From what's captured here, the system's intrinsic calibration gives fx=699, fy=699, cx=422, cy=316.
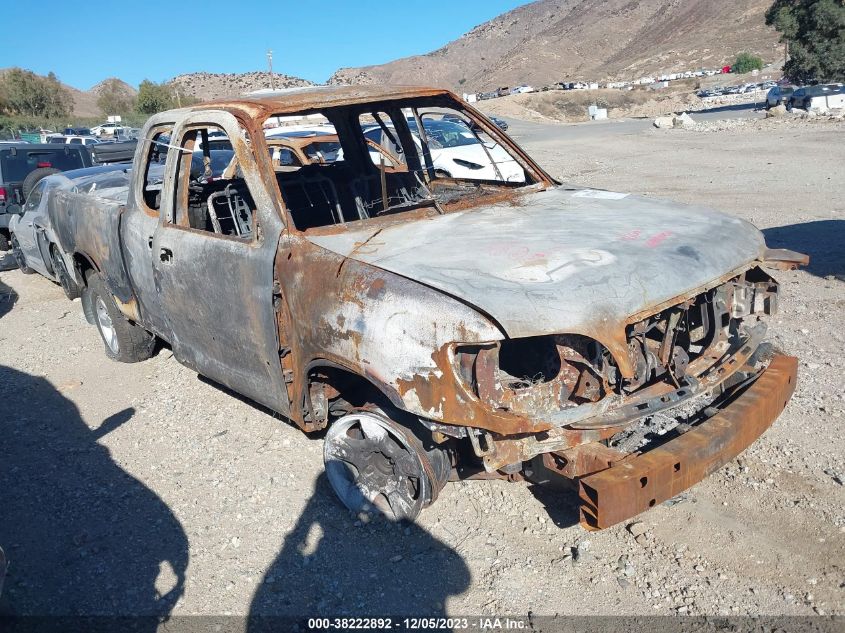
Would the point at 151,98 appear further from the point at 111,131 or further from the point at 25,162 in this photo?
the point at 25,162

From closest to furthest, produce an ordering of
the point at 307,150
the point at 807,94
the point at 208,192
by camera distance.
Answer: the point at 208,192 < the point at 307,150 < the point at 807,94

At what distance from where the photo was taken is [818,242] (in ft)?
25.9

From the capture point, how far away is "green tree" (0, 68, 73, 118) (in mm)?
66188

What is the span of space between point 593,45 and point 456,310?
12002 centimetres

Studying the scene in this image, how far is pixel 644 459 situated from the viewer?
2816 millimetres

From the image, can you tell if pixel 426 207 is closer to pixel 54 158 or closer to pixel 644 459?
pixel 644 459

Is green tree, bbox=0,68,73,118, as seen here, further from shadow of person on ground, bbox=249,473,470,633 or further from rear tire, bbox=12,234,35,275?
shadow of person on ground, bbox=249,473,470,633

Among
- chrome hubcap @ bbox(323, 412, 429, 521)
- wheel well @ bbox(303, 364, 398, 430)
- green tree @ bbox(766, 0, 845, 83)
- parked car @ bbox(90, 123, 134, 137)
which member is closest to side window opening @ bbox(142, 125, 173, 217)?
wheel well @ bbox(303, 364, 398, 430)

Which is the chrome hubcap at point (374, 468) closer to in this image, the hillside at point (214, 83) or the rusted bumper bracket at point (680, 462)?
the rusted bumper bracket at point (680, 462)

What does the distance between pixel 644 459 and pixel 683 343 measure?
0.82 metres

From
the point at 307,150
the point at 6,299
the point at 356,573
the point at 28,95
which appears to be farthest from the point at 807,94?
the point at 28,95

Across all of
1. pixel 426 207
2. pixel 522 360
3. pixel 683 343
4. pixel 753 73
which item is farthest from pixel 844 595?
pixel 753 73

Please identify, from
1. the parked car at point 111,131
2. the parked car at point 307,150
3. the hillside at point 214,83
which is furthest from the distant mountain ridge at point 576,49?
the parked car at point 307,150

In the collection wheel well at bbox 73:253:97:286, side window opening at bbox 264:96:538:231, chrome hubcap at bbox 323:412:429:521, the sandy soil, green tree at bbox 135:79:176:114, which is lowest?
the sandy soil
